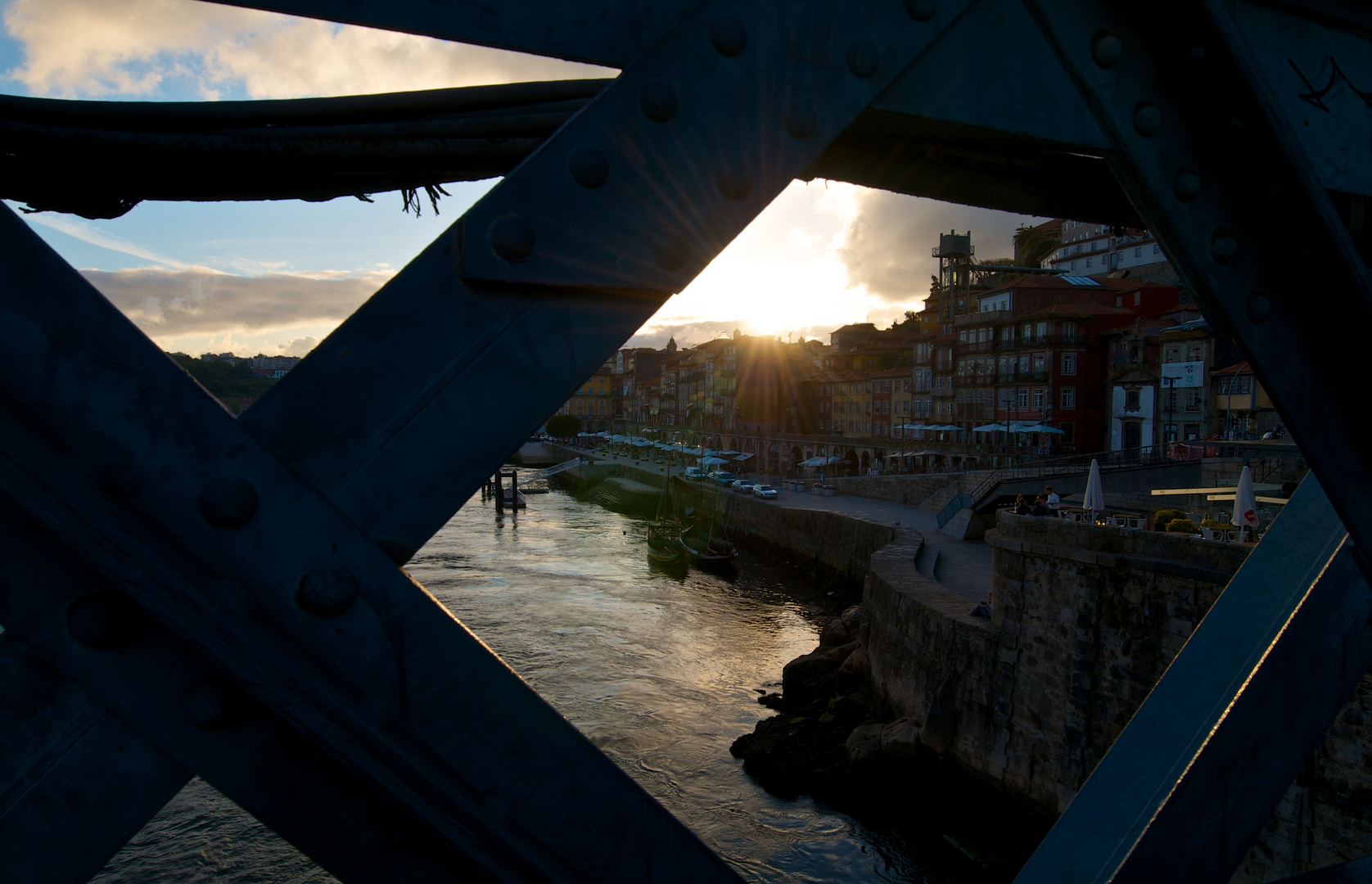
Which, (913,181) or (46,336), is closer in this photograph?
(46,336)

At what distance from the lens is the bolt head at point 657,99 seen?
0.87 metres

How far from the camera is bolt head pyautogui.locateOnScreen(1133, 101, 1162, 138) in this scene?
113 centimetres

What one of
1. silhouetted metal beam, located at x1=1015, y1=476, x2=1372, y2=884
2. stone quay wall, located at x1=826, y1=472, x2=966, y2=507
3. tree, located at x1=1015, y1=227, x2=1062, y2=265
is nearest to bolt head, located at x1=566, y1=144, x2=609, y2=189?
silhouetted metal beam, located at x1=1015, y1=476, x2=1372, y2=884

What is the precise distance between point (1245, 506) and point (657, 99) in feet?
44.5

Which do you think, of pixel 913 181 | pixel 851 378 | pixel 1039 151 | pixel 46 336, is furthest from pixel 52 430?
pixel 851 378

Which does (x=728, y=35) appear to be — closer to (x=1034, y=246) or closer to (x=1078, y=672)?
(x=1078, y=672)

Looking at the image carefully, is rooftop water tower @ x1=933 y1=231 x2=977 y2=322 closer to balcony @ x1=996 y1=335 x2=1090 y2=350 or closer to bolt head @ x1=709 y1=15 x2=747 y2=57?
balcony @ x1=996 y1=335 x2=1090 y2=350

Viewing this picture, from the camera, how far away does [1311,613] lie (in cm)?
141

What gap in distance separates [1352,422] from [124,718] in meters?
1.68

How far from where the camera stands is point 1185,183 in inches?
46.3

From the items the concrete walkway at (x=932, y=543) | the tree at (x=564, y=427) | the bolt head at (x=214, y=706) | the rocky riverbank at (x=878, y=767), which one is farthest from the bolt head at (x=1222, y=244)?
the tree at (x=564, y=427)

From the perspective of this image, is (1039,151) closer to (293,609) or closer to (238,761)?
(293,609)

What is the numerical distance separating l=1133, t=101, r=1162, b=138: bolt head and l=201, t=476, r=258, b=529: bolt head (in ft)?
3.91

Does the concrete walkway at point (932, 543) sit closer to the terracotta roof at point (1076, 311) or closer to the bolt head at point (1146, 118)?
A: the bolt head at point (1146, 118)
